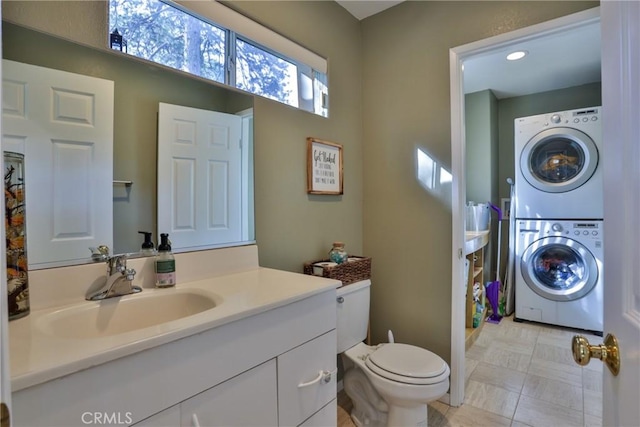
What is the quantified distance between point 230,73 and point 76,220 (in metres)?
0.92

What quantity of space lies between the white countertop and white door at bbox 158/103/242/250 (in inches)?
10.6

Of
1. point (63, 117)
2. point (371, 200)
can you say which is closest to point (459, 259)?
point (371, 200)

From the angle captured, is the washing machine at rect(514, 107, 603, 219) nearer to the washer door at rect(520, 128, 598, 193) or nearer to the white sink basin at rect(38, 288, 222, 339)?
the washer door at rect(520, 128, 598, 193)

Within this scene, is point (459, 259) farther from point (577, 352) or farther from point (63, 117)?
point (63, 117)

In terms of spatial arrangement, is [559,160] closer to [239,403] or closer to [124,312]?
[239,403]

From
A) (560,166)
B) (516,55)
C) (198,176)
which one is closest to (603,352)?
(198,176)

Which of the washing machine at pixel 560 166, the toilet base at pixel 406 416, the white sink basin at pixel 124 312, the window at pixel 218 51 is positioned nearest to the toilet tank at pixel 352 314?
the toilet base at pixel 406 416

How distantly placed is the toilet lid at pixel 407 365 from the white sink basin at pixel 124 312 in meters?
0.91

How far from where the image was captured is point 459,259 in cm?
190

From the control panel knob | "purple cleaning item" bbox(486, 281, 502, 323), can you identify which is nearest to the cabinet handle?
"purple cleaning item" bbox(486, 281, 502, 323)

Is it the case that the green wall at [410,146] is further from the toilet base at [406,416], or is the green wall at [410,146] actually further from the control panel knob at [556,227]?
the control panel knob at [556,227]

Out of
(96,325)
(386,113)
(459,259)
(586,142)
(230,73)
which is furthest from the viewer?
(586,142)

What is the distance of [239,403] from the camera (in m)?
0.91

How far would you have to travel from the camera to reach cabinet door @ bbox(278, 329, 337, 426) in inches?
41.2
